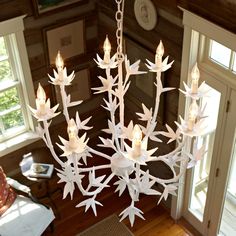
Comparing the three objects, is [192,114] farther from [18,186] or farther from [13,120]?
[13,120]

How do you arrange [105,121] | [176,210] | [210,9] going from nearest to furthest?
[210,9] < [176,210] < [105,121]

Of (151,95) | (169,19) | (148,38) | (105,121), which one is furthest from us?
(105,121)

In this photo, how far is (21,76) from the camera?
14.9 feet

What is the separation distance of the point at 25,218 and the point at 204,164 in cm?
197

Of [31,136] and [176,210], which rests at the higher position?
[31,136]

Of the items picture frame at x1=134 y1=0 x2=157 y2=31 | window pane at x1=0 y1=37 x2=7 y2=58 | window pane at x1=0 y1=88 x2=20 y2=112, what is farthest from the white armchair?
picture frame at x1=134 y1=0 x2=157 y2=31

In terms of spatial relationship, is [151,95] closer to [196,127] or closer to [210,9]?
[210,9]

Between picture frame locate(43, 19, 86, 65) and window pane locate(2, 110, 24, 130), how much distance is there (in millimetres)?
712

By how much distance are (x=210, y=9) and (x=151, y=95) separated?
1.43 meters

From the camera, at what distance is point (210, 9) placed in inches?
126

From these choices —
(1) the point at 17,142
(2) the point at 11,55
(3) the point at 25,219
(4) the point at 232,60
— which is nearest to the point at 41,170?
(1) the point at 17,142

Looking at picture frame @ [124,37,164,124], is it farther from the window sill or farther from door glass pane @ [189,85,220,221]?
the window sill

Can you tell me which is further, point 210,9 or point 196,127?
point 210,9

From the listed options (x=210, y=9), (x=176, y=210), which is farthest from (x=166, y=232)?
(x=210, y=9)
